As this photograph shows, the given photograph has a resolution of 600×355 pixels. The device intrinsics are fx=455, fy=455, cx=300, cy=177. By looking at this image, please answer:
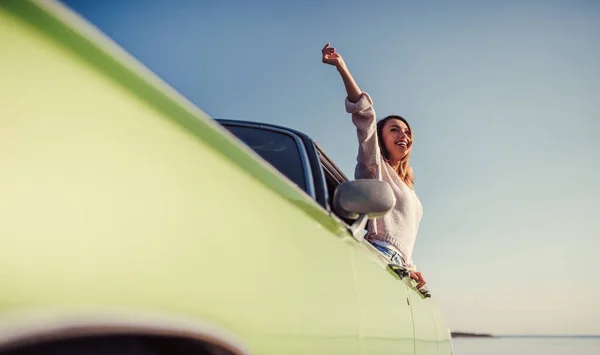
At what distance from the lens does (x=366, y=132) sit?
2.93 m

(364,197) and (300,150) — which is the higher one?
(300,150)

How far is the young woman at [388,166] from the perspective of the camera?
292 centimetres

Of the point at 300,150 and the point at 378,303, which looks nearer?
the point at 378,303

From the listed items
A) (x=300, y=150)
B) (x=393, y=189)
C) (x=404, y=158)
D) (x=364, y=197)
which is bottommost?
(x=364, y=197)

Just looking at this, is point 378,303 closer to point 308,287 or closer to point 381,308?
point 381,308

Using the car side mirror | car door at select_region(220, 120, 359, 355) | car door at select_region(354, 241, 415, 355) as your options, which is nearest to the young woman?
car door at select_region(354, 241, 415, 355)

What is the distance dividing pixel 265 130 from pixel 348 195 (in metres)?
0.78

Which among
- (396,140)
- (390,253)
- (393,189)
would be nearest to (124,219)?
(390,253)

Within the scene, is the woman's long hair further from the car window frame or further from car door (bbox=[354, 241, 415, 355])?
the car window frame

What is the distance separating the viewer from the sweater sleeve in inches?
114

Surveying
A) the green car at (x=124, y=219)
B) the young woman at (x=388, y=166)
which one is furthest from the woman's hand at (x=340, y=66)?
the green car at (x=124, y=219)

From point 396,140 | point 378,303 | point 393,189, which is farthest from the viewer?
point 396,140

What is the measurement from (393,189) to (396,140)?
0.59 meters

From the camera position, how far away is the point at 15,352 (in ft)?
2.08
